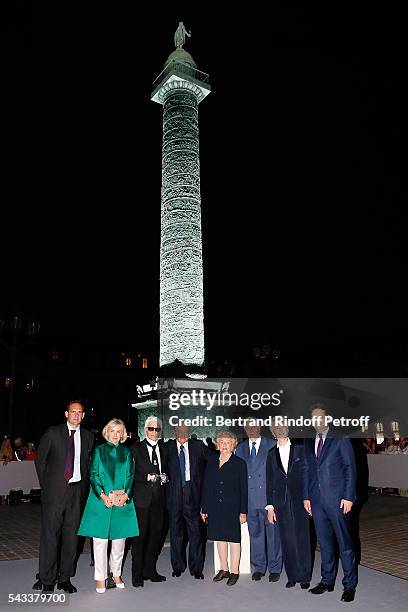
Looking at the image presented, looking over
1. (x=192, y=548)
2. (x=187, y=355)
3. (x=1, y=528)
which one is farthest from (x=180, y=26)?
(x=192, y=548)

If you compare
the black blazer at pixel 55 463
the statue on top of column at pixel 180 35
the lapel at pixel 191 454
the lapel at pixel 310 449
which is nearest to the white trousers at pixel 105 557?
A: the black blazer at pixel 55 463

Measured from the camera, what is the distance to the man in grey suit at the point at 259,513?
5.82 m

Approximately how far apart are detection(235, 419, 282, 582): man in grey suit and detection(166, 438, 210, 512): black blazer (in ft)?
1.49

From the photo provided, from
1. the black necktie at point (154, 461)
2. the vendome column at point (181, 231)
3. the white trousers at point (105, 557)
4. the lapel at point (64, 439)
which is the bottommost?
the white trousers at point (105, 557)

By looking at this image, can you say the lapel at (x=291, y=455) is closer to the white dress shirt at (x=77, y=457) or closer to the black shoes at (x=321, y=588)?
the black shoes at (x=321, y=588)

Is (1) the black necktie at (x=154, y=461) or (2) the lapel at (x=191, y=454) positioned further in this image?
(2) the lapel at (x=191, y=454)

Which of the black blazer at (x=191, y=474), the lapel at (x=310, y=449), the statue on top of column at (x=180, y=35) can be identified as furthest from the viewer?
the statue on top of column at (x=180, y=35)

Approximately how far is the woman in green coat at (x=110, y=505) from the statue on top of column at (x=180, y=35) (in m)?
29.1

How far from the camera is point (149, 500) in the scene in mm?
5676

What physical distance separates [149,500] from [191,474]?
0.62 meters

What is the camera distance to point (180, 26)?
1201 inches

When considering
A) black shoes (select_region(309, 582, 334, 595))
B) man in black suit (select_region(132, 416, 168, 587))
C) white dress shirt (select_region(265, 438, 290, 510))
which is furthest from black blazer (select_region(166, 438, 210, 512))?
black shoes (select_region(309, 582, 334, 595))

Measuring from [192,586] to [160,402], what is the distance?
59.9 feet

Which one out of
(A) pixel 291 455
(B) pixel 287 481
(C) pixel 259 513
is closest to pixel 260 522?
(C) pixel 259 513
